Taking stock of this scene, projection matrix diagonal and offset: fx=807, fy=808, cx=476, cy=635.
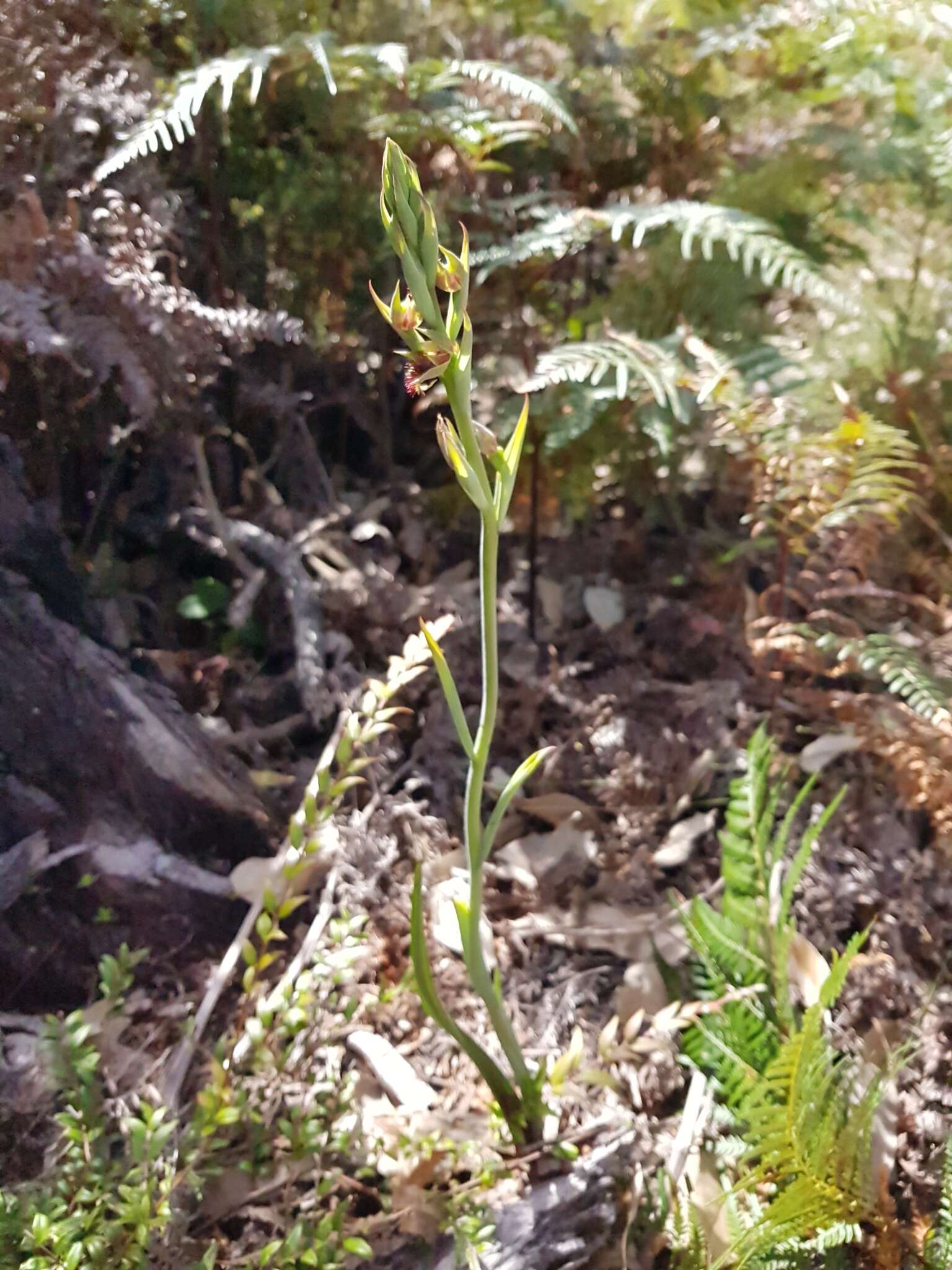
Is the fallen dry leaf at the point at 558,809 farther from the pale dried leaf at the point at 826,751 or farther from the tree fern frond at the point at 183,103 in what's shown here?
the tree fern frond at the point at 183,103

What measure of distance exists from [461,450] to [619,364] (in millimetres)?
798

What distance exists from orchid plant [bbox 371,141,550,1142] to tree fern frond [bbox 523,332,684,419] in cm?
61

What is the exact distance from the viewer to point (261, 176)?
162 cm

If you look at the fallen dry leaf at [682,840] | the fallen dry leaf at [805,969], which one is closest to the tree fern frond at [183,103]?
the fallen dry leaf at [682,840]

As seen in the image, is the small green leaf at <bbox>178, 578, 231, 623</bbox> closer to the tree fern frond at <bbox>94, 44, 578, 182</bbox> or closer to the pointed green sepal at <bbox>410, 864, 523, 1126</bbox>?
the tree fern frond at <bbox>94, 44, 578, 182</bbox>

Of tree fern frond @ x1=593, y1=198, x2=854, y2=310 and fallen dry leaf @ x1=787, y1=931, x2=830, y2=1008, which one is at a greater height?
tree fern frond @ x1=593, y1=198, x2=854, y2=310

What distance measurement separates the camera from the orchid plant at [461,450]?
56 cm

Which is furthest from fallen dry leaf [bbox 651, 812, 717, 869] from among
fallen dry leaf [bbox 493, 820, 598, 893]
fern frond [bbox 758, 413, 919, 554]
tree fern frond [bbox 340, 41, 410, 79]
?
tree fern frond [bbox 340, 41, 410, 79]

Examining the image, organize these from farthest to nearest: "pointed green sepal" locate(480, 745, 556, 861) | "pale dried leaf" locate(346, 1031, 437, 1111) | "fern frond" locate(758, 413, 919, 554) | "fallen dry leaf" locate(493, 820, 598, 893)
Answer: "fallen dry leaf" locate(493, 820, 598, 893), "fern frond" locate(758, 413, 919, 554), "pale dried leaf" locate(346, 1031, 437, 1111), "pointed green sepal" locate(480, 745, 556, 861)

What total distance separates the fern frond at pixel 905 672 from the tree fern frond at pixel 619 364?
47 centimetres

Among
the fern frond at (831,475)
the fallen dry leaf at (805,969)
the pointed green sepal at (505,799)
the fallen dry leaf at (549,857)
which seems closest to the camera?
the pointed green sepal at (505,799)

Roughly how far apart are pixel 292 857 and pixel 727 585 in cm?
111

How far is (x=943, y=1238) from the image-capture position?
2.81 feet

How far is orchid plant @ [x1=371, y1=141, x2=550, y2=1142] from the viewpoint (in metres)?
0.56
